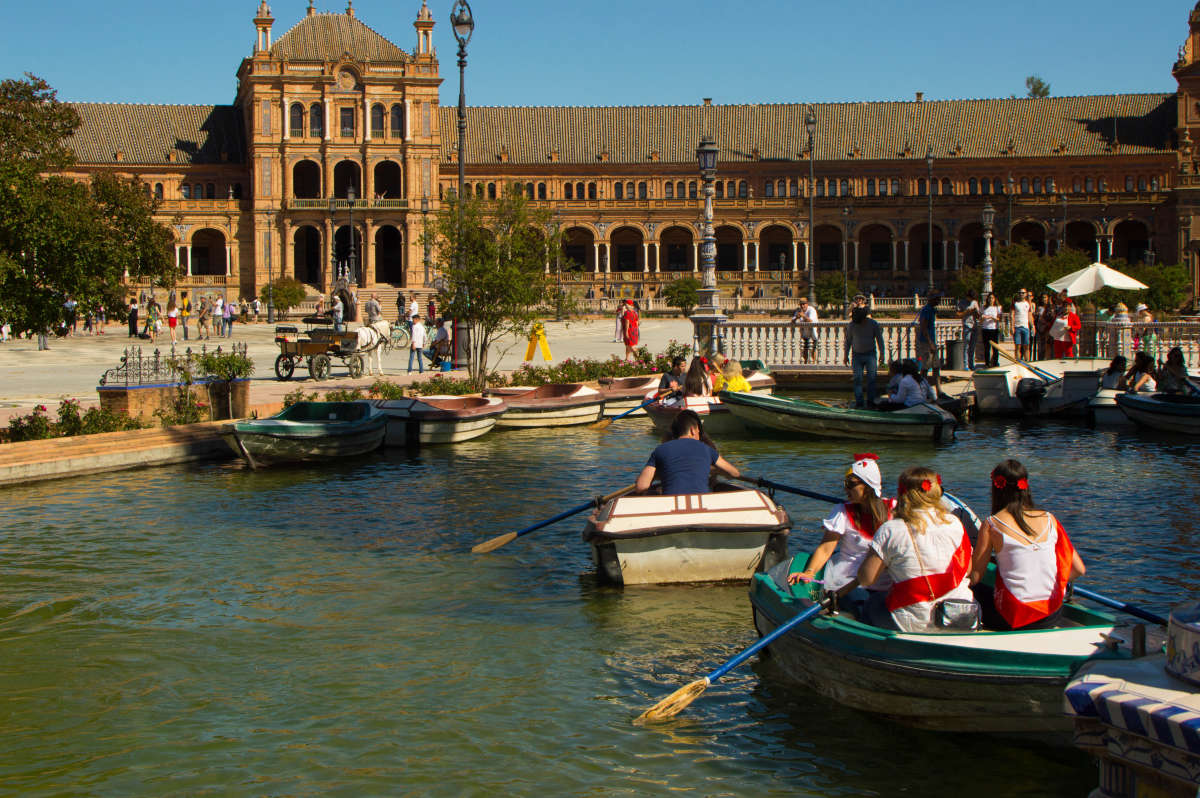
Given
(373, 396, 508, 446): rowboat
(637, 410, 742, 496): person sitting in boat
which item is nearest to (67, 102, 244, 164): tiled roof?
(373, 396, 508, 446): rowboat

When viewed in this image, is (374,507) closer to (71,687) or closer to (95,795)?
(71,687)

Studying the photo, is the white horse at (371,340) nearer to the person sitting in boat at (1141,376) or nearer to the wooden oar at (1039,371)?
the wooden oar at (1039,371)

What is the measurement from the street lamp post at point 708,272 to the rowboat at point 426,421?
23.9ft

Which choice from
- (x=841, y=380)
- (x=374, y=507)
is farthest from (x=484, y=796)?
(x=841, y=380)

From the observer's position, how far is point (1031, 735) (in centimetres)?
767

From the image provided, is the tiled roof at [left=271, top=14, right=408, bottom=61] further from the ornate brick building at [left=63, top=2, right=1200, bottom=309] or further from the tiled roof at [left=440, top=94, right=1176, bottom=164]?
the tiled roof at [left=440, top=94, right=1176, bottom=164]

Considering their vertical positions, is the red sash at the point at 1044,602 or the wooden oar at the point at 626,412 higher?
the wooden oar at the point at 626,412

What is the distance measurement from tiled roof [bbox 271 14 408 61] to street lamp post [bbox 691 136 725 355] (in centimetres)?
6103

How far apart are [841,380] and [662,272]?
5968 cm

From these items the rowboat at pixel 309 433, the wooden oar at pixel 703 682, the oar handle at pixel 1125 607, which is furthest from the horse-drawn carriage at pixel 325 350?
the oar handle at pixel 1125 607

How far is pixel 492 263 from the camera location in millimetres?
23812

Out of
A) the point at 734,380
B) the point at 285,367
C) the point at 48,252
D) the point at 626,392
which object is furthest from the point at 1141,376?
the point at 48,252

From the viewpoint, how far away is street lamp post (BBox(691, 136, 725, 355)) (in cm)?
2567

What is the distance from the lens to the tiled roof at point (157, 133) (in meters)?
87.4
